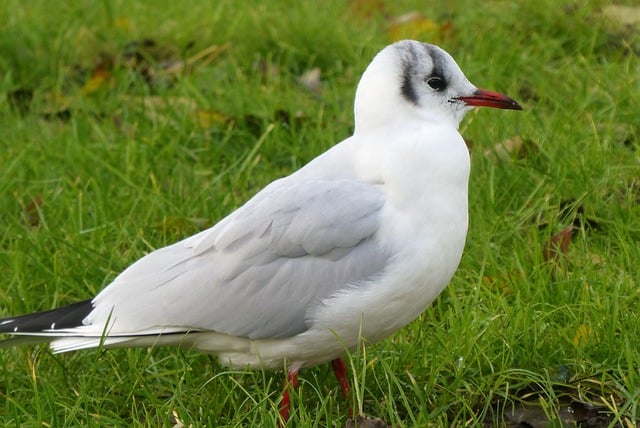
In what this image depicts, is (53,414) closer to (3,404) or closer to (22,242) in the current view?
(3,404)

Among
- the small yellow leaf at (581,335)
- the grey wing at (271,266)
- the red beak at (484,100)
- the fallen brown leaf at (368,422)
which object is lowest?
the small yellow leaf at (581,335)

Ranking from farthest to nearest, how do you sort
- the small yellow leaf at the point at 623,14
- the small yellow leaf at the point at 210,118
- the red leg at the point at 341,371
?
the small yellow leaf at the point at 623,14 → the small yellow leaf at the point at 210,118 → the red leg at the point at 341,371

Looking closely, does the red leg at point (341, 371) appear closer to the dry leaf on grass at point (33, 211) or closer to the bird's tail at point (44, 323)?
the bird's tail at point (44, 323)

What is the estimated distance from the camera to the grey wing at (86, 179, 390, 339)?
3.83m

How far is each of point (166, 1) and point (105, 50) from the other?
0.79 meters

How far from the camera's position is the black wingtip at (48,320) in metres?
4.13

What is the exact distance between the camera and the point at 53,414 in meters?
3.79

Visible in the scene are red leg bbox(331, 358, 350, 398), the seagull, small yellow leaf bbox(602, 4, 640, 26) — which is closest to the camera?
the seagull

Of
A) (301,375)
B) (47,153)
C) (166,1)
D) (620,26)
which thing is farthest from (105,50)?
(301,375)

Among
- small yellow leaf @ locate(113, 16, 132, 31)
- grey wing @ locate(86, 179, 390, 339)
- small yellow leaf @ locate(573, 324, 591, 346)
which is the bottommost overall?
small yellow leaf @ locate(573, 324, 591, 346)

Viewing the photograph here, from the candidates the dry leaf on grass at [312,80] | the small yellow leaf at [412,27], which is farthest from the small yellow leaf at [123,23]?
the small yellow leaf at [412,27]

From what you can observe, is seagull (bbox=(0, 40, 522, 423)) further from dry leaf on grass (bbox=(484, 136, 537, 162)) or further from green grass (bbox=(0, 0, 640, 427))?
dry leaf on grass (bbox=(484, 136, 537, 162))

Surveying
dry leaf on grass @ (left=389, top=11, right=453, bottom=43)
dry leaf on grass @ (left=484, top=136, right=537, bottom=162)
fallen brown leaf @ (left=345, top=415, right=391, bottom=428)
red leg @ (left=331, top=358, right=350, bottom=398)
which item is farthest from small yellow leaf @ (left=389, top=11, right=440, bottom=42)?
fallen brown leaf @ (left=345, top=415, right=391, bottom=428)

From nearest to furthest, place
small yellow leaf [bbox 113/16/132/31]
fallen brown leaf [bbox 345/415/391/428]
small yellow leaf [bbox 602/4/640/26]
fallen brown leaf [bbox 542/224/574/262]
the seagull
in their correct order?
fallen brown leaf [bbox 345/415/391/428], the seagull, fallen brown leaf [bbox 542/224/574/262], small yellow leaf [bbox 602/4/640/26], small yellow leaf [bbox 113/16/132/31]
